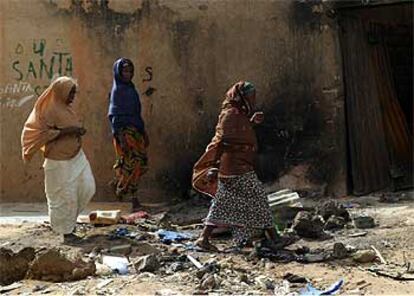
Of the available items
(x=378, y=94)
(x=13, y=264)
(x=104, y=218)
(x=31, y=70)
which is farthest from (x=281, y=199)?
(x=31, y=70)

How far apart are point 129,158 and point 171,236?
1.63 m

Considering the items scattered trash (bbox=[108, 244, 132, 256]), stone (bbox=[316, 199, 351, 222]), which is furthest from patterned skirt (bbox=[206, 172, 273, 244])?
stone (bbox=[316, 199, 351, 222])

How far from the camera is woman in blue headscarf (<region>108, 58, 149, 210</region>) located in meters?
7.79

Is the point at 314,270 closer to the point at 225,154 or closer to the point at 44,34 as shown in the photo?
the point at 225,154

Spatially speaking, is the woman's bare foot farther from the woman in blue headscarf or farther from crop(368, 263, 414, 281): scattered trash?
the woman in blue headscarf

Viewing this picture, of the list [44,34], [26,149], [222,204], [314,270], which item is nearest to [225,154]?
[222,204]

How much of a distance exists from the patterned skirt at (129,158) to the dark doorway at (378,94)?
2.61 metres

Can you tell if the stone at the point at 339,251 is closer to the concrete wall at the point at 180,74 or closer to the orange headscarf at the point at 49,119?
the orange headscarf at the point at 49,119

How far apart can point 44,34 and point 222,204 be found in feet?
14.7

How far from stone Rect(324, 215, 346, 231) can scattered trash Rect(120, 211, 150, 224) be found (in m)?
1.94

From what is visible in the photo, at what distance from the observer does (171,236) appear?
649 centimetres

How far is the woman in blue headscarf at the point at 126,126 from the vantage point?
7.79 metres

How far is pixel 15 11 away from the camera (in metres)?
9.30

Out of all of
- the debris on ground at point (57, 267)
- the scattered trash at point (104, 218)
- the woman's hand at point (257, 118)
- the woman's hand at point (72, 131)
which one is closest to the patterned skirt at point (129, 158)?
the scattered trash at point (104, 218)
